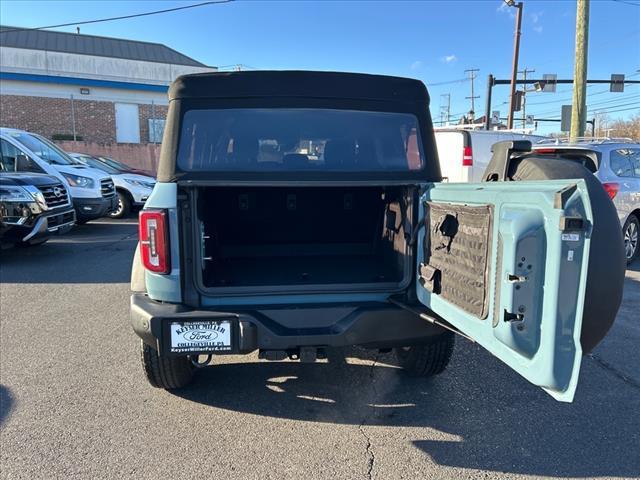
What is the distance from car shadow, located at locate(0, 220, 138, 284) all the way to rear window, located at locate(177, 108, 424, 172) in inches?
162

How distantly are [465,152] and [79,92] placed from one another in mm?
27299

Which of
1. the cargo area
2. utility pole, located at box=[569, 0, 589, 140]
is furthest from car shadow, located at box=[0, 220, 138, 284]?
utility pole, located at box=[569, 0, 589, 140]

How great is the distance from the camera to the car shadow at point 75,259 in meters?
6.45

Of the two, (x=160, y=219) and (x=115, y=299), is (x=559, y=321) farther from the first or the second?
(x=115, y=299)

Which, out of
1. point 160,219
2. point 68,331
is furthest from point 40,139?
point 160,219

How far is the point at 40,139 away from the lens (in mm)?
9906

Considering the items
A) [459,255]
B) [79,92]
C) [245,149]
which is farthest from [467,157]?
[79,92]

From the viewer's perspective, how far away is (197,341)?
2.58 m

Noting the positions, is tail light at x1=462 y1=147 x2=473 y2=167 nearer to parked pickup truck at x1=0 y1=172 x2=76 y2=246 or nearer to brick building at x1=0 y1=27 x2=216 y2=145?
parked pickup truck at x1=0 y1=172 x2=76 y2=246

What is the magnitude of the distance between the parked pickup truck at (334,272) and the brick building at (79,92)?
28.8 meters

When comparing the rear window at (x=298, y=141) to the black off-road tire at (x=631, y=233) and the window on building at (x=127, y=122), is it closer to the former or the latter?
the black off-road tire at (x=631, y=233)

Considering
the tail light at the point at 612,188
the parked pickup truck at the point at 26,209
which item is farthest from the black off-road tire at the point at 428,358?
the parked pickup truck at the point at 26,209

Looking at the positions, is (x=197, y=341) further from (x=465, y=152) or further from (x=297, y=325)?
(x=465, y=152)

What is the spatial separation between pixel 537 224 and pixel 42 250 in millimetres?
8734
